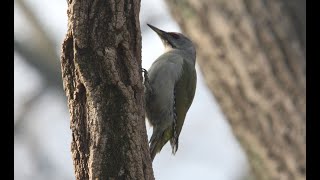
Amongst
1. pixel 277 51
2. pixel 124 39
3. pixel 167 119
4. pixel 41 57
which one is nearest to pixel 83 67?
pixel 124 39

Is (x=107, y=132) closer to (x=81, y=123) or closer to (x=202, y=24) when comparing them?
(x=81, y=123)

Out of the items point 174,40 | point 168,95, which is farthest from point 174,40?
point 168,95

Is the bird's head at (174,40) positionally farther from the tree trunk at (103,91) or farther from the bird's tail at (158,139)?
the tree trunk at (103,91)

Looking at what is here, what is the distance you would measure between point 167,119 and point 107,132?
275 cm

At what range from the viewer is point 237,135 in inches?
305

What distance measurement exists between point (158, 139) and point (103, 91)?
2.50m

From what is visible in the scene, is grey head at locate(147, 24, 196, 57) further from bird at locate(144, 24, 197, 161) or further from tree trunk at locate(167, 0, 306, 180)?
bird at locate(144, 24, 197, 161)

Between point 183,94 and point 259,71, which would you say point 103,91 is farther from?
point 259,71

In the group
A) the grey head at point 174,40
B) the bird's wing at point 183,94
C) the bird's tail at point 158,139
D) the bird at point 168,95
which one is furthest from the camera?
the grey head at point 174,40

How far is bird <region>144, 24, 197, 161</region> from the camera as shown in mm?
6914

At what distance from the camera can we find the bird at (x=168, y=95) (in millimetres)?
6914

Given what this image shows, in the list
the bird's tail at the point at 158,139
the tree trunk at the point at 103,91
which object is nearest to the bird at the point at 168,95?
the bird's tail at the point at 158,139
